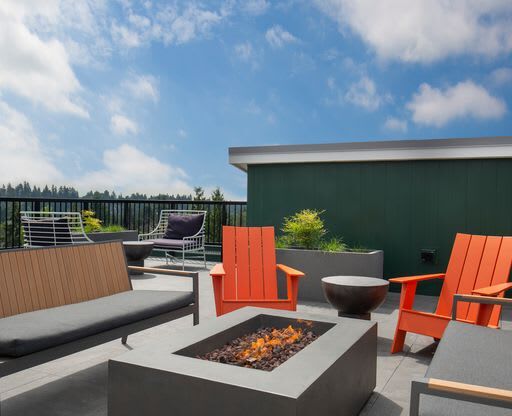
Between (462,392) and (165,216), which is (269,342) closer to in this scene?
(462,392)

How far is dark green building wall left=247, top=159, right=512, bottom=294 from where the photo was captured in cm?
586

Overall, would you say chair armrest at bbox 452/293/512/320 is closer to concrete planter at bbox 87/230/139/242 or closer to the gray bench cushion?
the gray bench cushion

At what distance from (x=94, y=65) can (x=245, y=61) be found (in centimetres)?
1271

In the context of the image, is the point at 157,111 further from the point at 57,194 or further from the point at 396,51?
the point at 57,194

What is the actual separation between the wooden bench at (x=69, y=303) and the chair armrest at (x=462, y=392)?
5.78ft

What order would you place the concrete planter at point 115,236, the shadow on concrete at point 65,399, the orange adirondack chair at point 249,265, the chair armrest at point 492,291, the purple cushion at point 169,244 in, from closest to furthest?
1. the shadow on concrete at point 65,399
2. the chair armrest at point 492,291
3. the orange adirondack chair at point 249,265
4. the purple cushion at point 169,244
5. the concrete planter at point 115,236

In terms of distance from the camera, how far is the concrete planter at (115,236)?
26.6 ft

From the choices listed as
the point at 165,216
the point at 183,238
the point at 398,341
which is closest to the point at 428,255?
the point at 398,341

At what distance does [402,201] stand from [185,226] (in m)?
3.89

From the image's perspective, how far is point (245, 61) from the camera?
35.3 metres

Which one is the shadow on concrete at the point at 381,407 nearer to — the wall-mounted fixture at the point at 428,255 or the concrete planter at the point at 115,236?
the wall-mounted fixture at the point at 428,255

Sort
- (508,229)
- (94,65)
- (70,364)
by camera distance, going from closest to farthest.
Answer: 1. (70,364)
2. (508,229)
3. (94,65)

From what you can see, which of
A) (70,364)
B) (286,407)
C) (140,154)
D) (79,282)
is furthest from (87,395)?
(140,154)

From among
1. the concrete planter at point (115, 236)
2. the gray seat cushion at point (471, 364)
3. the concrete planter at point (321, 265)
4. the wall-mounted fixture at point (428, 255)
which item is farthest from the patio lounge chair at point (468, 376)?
the concrete planter at point (115, 236)
